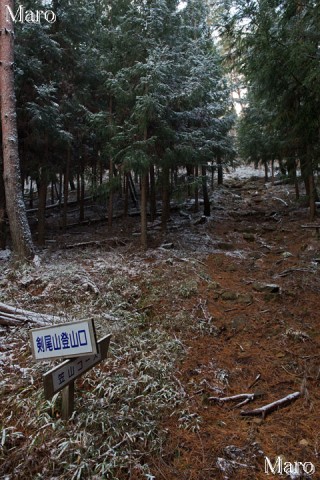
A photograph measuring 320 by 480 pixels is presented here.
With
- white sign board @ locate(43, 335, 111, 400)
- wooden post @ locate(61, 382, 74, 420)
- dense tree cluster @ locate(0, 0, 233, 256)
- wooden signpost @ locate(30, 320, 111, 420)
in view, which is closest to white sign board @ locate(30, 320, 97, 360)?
wooden signpost @ locate(30, 320, 111, 420)

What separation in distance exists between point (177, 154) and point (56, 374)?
8368 mm

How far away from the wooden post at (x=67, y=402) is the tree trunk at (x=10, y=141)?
549 centimetres

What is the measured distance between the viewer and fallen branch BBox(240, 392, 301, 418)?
12.0 feet

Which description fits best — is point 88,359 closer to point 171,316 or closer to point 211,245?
point 171,316

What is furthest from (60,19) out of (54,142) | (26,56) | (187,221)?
(187,221)

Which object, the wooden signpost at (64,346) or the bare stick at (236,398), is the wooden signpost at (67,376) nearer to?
the wooden signpost at (64,346)

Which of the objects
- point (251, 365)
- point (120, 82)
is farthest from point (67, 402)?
point (120, 82)

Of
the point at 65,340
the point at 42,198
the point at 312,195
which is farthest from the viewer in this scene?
the point at 312,195

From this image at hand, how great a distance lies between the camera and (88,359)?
3.33 metres

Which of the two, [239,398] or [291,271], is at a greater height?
[291,271]

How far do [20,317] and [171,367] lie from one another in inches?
113

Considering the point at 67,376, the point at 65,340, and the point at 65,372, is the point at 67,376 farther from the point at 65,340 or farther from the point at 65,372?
the point at 65,340

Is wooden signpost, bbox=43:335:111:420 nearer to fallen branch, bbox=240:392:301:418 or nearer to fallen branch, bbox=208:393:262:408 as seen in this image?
fallen branch, bbox=208:393:262:408

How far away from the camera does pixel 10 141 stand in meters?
7.84
